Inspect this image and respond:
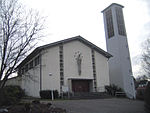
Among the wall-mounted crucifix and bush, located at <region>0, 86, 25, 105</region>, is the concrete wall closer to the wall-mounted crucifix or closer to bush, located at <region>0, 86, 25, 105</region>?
the wall-mounted crucifix

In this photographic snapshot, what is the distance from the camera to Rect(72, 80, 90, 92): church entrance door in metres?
23.5

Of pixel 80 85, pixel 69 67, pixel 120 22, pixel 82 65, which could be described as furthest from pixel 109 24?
pixel 80 85

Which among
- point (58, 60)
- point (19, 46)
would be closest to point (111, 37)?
point (58, 60)

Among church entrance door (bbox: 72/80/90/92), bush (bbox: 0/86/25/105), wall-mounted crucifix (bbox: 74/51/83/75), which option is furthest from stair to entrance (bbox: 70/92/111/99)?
bush (bbox: 0/86/25/105)

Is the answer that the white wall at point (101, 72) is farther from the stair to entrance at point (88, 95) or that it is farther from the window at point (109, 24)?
the window at point (109, 24)

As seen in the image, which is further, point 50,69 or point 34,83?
point 34,83

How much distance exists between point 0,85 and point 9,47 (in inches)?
110

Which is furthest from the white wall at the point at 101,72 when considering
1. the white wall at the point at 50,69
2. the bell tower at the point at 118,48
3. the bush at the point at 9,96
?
the bush at the point at 9,96

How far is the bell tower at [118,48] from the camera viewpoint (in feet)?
89.4

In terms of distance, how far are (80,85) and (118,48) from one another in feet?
29.5

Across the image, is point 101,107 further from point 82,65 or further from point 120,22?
point 120,22

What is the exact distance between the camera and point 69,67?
2295cm

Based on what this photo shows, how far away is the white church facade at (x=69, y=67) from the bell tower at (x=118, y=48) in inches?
116

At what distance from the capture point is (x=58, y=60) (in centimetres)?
2258
